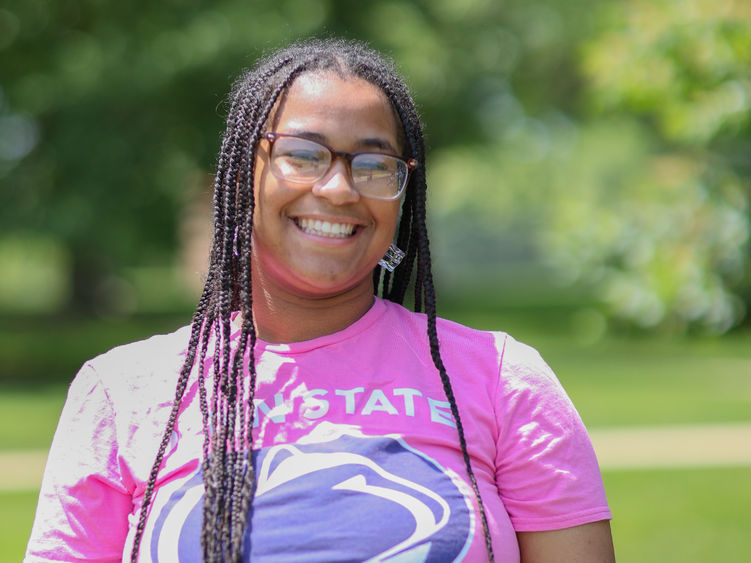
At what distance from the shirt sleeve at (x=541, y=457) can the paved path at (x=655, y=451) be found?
6.09m

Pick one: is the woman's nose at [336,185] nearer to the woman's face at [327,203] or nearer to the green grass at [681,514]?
the woman's face at [327,203]

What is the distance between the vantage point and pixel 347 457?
5.90 ft

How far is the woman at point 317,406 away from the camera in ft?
5.87

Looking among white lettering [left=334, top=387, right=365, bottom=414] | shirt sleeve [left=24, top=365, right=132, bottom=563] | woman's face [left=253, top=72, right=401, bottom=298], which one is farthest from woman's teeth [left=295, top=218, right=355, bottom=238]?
shirt sleeve [left=24, top=365, right=132, bottom=563]

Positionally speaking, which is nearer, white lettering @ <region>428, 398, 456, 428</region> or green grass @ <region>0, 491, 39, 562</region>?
white lettering @ <region>428, 398, 456, 428</region>

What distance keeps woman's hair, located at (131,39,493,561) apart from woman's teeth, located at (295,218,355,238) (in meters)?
0.13

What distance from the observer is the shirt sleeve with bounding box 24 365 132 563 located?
1.89m

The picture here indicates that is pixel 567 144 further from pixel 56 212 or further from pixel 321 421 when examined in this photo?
pixel 321 421

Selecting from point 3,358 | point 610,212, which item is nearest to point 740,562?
point 610,212

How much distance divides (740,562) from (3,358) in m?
12.3

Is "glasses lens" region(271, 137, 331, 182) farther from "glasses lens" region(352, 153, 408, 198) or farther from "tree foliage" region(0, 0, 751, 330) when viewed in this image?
"tree foliage" region(0, 0, 751, 330)

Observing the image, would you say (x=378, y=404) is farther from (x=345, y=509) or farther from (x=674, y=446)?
(x=674, y=446)

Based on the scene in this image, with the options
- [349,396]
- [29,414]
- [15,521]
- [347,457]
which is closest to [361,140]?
[349,396]

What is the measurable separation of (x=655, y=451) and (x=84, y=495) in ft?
23.3
